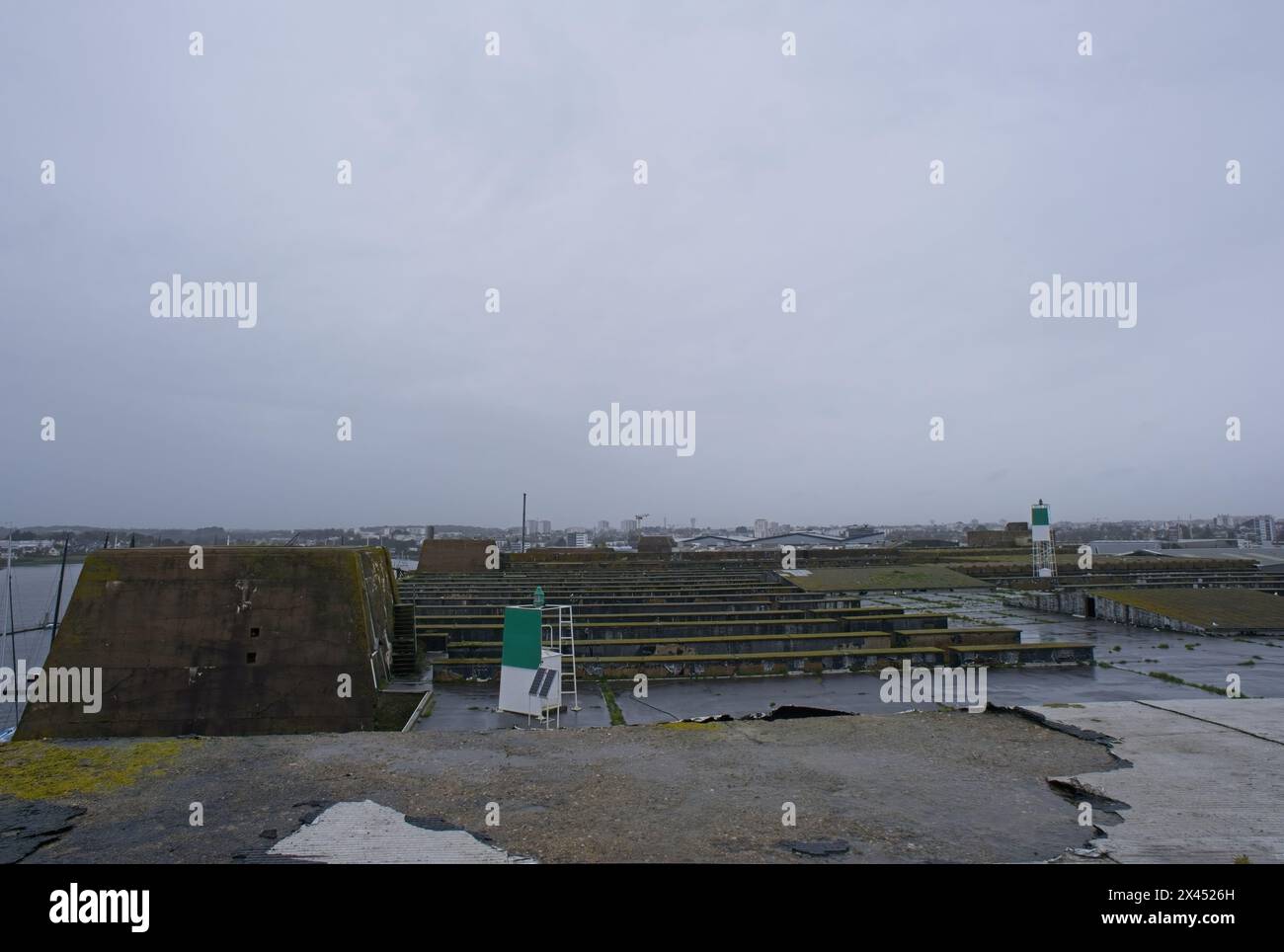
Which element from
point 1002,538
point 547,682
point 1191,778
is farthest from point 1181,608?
point 1002,538

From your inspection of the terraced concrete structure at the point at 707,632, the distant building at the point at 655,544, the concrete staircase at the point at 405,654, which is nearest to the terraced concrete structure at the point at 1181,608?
the terraced concrete structure at the point at 707,632

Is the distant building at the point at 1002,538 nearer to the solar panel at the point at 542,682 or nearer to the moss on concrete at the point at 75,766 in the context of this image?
the solar panel at the point at 542,682

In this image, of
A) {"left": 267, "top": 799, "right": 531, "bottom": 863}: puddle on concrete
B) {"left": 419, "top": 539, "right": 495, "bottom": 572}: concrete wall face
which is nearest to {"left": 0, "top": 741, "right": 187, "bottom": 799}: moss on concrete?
{"left": 267, "top": 799, "right": 531, "bottom": 863}: puddle on concrete

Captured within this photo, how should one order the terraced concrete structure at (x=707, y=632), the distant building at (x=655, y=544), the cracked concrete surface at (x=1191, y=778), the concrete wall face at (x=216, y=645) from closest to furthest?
1. the cracked concrete surface at (x=1191, y=778)
2. the concrete wall face at (x=216, y=645)
3. the terraced concrete structure at (x=707, y=632)
4. the distant building at (x=655, y=544)

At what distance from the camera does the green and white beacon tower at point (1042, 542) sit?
110ft

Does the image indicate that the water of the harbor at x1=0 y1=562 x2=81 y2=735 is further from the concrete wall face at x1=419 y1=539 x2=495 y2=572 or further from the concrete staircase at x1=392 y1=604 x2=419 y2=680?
the concrete wall face at x1=419 y1=539 x2=495 y2=572

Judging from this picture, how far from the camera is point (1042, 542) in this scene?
37.5 m

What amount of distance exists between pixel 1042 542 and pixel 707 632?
26602 millimetres

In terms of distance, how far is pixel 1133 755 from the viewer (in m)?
6.75

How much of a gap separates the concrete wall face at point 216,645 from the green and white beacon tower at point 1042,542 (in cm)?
3237

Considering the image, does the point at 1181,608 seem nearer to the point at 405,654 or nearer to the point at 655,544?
the point at 405,654
